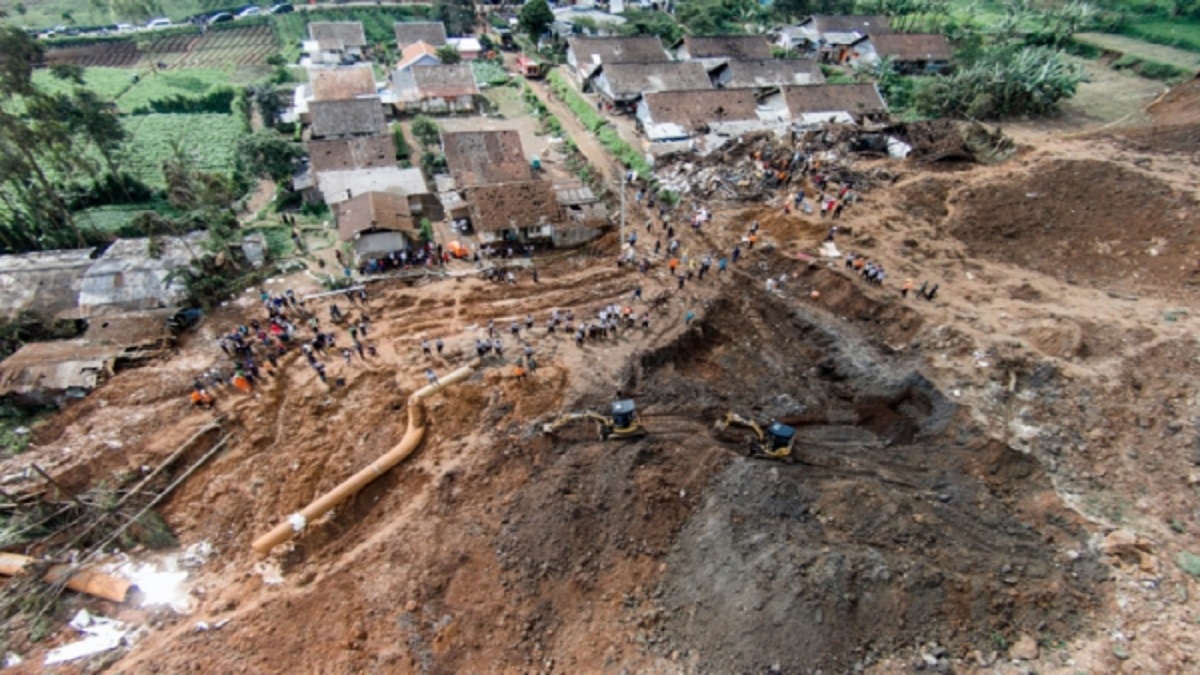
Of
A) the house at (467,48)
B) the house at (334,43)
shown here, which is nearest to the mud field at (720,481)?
the house at (467,48)

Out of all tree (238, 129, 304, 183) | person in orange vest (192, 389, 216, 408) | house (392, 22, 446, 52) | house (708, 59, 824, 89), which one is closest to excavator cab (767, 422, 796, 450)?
person in orange vest (192, 389, 216, 408)

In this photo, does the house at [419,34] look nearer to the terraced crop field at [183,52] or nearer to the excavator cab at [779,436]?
the terraced crop field at [183,52]

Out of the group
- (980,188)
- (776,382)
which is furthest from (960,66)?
(776,382)

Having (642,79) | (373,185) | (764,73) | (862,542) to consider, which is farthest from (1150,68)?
(373,185)

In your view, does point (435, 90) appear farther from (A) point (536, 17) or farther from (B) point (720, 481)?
(B) point (720, 481)

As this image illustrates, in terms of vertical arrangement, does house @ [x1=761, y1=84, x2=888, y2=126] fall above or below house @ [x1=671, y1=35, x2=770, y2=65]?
below

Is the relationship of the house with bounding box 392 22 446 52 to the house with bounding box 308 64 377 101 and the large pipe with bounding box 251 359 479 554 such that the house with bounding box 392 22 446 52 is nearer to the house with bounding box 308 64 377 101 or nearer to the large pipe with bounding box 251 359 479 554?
the house with bounding box 308 64 377 101

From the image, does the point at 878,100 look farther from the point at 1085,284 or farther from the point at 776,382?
the point at 776,382
